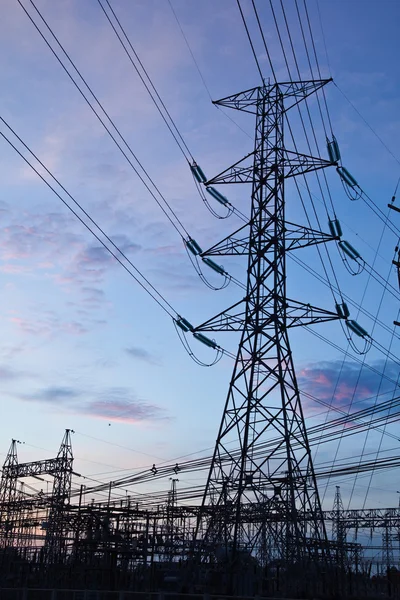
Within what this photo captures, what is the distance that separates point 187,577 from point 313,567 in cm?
491

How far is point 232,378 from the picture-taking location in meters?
23.9

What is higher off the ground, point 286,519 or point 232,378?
point 232,378

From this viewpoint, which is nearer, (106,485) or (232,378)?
(232,378)

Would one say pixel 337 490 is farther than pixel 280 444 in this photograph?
Yes

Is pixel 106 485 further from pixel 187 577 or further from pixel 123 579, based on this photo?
pixel 187 577

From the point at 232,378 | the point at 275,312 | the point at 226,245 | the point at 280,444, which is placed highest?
the point at 226,245

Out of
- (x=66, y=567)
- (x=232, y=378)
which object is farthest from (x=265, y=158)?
(x=66, y=567)

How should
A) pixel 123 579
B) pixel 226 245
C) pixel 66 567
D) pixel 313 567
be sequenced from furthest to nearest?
1. pixel 66 567
2. pixel 123 579
3. pixel 226 245
4. pixel 313 567

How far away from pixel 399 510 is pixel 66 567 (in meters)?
35.4

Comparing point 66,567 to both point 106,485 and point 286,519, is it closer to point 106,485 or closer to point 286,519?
point 106,485

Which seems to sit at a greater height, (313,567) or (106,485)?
(106,485)

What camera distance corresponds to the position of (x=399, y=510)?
6338 cm

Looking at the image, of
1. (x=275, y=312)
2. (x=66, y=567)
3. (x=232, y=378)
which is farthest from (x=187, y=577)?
(x=66, y=567)

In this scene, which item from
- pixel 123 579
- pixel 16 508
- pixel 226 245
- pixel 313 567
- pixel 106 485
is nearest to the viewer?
pixel 313 567
